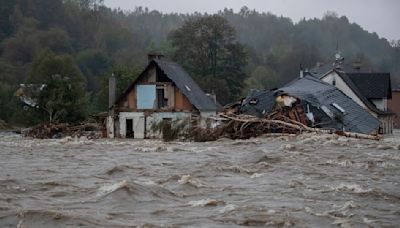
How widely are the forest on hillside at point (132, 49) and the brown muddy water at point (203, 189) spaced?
30.7 meters

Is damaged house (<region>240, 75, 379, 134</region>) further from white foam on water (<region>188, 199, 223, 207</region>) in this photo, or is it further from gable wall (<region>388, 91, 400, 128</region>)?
gable wall (<region>388, 91, 400, 128</region>)

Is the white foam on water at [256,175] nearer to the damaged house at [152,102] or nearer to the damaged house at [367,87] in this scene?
the damaged house at [152,102]

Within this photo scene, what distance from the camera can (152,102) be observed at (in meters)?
42.2

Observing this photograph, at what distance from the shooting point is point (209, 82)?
65062 millimetres

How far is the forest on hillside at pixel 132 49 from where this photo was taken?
55.9 m

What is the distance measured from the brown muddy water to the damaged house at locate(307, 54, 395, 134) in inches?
1277

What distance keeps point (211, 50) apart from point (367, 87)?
57.4 ft

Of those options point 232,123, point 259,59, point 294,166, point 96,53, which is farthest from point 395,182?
point 259,59

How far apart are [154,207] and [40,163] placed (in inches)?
371

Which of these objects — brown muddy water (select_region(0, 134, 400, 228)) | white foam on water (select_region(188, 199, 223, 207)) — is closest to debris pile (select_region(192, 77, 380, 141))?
brown muddy water (select_region(0, 134, 400, 228))

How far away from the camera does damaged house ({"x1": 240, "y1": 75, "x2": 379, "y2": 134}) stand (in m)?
36.1

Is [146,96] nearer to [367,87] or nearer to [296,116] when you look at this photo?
[296,116]

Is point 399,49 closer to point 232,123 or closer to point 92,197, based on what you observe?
point 232,123

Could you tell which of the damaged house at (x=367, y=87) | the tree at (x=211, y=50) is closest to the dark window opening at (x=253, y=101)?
the damaged house at (x=367, y=87)
